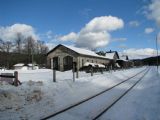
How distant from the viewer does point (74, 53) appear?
5131 centimetres

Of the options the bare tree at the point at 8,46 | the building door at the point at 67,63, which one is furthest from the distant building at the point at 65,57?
the bare tree at the point at 8,46

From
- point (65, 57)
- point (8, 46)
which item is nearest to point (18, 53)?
point (8, 46)

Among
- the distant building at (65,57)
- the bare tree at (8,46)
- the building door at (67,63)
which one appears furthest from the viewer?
the bare tree at (8,46)

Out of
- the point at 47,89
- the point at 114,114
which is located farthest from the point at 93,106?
the point at 47,89

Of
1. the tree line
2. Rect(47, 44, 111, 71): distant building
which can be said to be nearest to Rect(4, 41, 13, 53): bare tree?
the tree line

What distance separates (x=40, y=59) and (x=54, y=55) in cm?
6014

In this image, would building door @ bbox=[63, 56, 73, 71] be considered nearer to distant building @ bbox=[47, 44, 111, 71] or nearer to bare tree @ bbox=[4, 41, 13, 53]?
distant building @ bbox=[47, 44, 111, 71]

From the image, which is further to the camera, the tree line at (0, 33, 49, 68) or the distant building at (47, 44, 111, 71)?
the tree line at (0, 33, 49, 68)

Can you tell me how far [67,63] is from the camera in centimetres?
5362

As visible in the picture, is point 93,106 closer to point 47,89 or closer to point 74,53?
point 47,89

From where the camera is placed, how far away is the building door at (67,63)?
5288 cm

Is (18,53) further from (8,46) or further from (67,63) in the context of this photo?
→ (67,63)

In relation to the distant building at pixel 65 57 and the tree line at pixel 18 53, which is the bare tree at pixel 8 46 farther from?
the distant building at pixel 65 57

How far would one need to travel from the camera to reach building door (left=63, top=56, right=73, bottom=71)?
52881 mm
